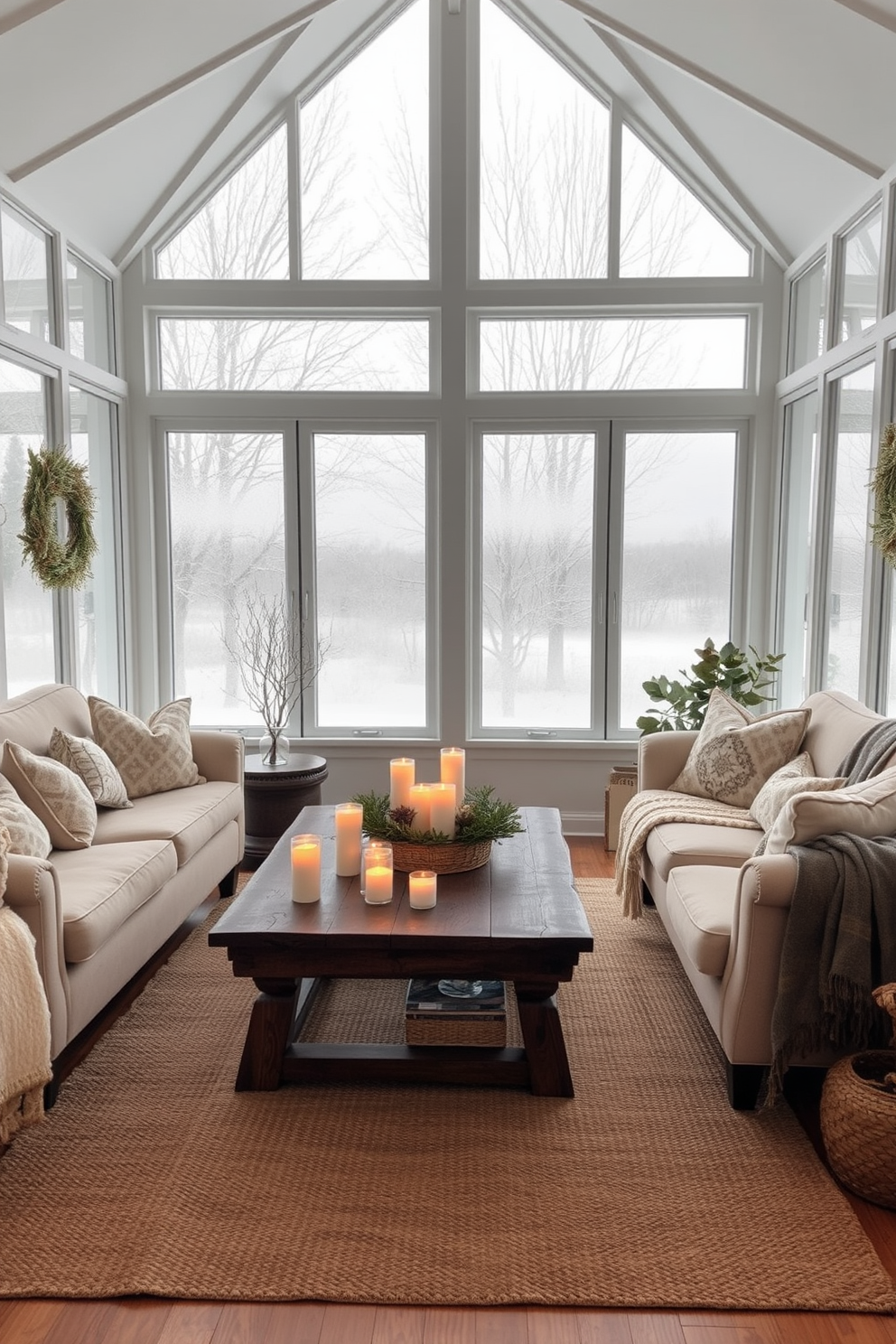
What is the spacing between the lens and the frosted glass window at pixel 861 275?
150 inches

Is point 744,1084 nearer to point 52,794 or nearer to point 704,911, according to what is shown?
point 704,911

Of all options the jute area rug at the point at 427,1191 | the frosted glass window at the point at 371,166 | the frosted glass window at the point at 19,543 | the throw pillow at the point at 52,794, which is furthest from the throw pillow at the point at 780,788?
the frosted glass window at the point at 371,166

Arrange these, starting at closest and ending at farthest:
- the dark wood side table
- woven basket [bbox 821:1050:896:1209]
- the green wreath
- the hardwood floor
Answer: the hardwood floor < woven basket [bbox 821:1050:896:1209] < the green wreath < the dark wood side table

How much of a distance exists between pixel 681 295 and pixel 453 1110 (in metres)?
4.02

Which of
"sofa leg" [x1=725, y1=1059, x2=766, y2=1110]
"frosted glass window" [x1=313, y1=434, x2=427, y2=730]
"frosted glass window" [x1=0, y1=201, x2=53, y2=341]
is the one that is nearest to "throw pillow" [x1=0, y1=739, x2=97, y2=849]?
"frosted glass window" [x1=0, y1=201, x2=53, y2=341]

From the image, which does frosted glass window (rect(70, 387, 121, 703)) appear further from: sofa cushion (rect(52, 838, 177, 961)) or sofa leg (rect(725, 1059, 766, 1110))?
sofa leg (rect(725, 1059, 766, 1110))

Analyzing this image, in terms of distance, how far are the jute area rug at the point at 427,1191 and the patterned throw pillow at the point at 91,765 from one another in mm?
937

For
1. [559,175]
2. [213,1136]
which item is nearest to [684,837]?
[213,1136]

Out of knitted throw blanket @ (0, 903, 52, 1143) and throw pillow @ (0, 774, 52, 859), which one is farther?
throw pillow @ (0, 774, 52, 859)

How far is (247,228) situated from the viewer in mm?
4961

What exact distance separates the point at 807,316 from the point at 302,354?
2504 millimetres

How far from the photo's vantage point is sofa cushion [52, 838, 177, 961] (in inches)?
98.8

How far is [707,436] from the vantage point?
16.5 feet

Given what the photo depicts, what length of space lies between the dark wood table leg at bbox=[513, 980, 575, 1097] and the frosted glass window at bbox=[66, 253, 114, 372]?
3515 mm
